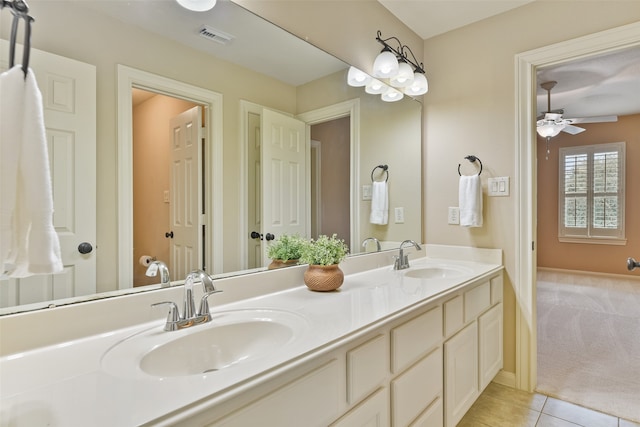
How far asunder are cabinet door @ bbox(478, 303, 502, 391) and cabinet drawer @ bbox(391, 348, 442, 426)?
535mm

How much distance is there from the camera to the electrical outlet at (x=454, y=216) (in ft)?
7.54

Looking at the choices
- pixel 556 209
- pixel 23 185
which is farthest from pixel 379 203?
pixel 556 209

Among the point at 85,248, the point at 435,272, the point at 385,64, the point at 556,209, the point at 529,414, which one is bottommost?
the point at 529,414

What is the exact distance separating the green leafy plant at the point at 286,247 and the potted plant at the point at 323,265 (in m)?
0.07

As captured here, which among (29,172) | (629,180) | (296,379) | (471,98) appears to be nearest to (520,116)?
(471,98)

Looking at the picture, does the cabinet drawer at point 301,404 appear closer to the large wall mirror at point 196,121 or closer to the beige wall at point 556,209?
the large wall mirror at point 196,121

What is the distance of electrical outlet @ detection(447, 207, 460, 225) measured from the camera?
7.54ft

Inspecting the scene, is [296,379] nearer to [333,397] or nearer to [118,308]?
[333,397]

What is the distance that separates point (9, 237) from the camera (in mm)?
588

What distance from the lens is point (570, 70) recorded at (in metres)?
3.21

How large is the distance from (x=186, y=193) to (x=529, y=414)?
211 cm

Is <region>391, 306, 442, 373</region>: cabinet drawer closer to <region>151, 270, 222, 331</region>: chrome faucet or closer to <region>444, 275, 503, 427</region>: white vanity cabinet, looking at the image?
<region>444, 275, 503, 427</region>: white vanity cabinet

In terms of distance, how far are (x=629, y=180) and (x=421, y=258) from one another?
4748 mm

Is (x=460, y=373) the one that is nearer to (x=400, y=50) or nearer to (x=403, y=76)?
(x=403, y=76)
